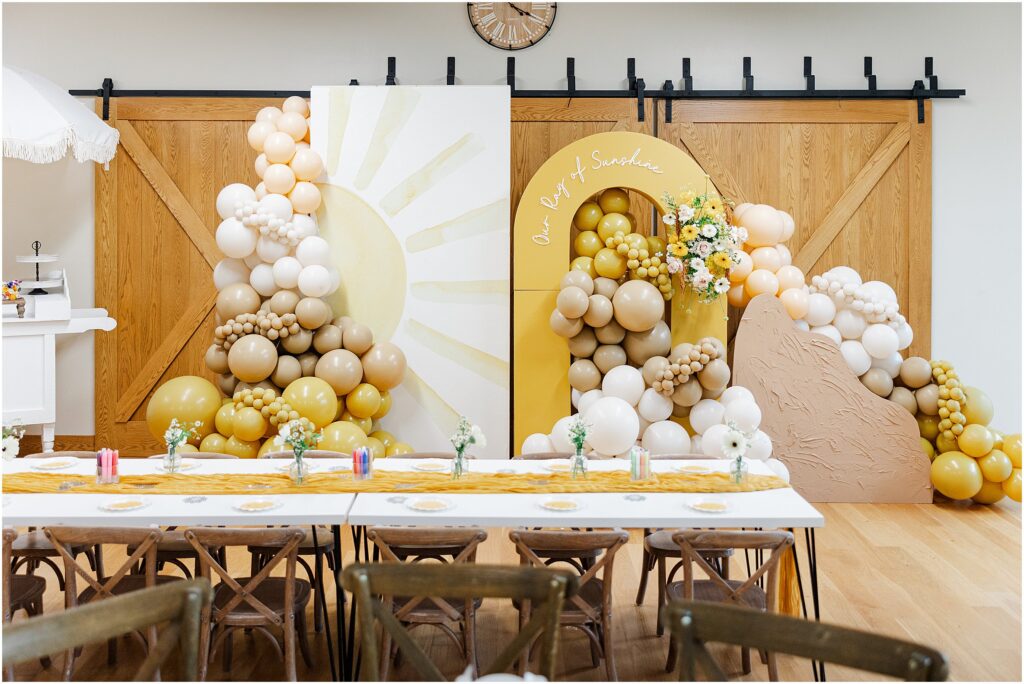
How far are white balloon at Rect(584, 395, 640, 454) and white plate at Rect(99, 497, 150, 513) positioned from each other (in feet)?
9.30

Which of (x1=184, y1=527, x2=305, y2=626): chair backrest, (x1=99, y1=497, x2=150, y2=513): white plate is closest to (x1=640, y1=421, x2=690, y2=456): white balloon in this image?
(x1=184, y1=527, x2=305, y2=626): chair backrest

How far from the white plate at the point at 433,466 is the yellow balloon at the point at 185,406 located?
2.27m

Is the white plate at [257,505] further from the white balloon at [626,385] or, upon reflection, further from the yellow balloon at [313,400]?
the white balloon at [626,385]

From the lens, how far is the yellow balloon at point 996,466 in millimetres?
6617

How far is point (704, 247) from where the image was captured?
6.59 meters

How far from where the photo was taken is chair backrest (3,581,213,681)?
225 cm

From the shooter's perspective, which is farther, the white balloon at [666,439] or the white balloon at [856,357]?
the white balloon at [856,357]

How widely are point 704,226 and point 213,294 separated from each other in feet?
13.3

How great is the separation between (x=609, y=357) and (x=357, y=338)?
171 cm

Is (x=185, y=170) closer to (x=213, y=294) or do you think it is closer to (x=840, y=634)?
(x=213, y=294)

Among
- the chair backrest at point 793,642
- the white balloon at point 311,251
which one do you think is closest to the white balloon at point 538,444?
the white balloon at point 311,251

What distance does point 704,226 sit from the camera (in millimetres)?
6602

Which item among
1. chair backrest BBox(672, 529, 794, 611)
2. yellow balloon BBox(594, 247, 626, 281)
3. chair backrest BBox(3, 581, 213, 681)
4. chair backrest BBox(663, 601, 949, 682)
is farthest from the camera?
yellow balloon BBox(594, 247, 626, 281)

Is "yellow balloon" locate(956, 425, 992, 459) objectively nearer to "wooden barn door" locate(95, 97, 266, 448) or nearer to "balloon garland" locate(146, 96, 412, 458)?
"balloon garland" locate(146, 96, 412, 458)
